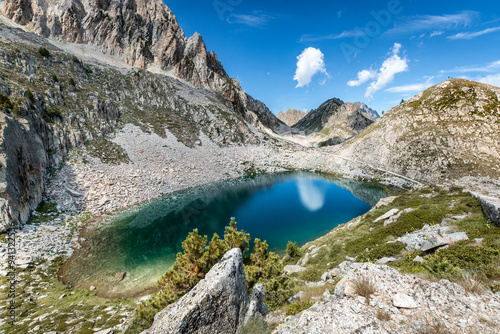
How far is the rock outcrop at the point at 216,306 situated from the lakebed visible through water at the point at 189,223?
1395cm

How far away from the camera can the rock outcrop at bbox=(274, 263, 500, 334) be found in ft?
14.2

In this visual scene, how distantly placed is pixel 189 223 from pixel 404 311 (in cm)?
3016

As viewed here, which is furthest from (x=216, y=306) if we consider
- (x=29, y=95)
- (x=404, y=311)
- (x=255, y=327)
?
(x=29, y=95)

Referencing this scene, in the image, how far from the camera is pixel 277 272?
10156mm

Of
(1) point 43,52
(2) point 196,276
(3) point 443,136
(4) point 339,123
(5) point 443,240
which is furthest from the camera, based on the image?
(4) point 339,123

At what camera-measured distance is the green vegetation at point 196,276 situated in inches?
322

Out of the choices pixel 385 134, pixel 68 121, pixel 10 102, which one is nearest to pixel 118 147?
pixel 68 121

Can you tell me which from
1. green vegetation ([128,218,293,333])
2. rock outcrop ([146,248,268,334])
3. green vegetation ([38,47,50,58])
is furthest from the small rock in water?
green vegetation ([38,47,50,58])

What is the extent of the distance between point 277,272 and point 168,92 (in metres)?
97.6

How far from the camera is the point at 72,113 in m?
48.5

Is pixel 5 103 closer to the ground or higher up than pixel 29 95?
closer to the ground

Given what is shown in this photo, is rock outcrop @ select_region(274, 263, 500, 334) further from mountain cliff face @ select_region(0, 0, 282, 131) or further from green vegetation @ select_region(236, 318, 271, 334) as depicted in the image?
mountain cliff face @ select_region(0, 0, 282, 131)

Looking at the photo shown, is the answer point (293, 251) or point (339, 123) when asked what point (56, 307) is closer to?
point (293, 251)

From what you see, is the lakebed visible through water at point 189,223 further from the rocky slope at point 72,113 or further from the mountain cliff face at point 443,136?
the mountain cliff face at point 443,136
